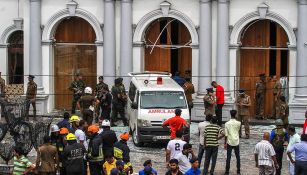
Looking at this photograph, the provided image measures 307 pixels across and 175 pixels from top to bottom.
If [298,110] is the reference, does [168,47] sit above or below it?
above

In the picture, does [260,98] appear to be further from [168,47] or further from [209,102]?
[168,47]

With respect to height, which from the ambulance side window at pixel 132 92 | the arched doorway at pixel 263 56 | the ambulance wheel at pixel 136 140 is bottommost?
the ambulance wheel at pixel 136 140

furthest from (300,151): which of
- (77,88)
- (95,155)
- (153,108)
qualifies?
(77,88)

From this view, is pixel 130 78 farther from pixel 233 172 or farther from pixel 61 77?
pixel 233 172

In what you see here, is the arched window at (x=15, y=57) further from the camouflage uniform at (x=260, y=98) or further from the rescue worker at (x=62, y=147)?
the rescue worker at (x=62, y=147)

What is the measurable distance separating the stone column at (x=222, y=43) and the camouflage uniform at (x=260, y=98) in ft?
3.81

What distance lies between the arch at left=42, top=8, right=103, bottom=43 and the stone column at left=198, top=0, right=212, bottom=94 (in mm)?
3920

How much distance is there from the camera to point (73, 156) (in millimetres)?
21688

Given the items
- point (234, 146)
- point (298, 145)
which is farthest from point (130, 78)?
point (298, 145)

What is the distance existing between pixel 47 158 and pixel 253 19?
13.7 meters

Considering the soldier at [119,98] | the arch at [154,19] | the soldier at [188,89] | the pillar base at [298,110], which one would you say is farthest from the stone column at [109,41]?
the pillar base at [298,110]

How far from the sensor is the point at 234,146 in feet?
81.3

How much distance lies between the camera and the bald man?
75.1ft

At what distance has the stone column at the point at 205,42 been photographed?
33.4 metres
